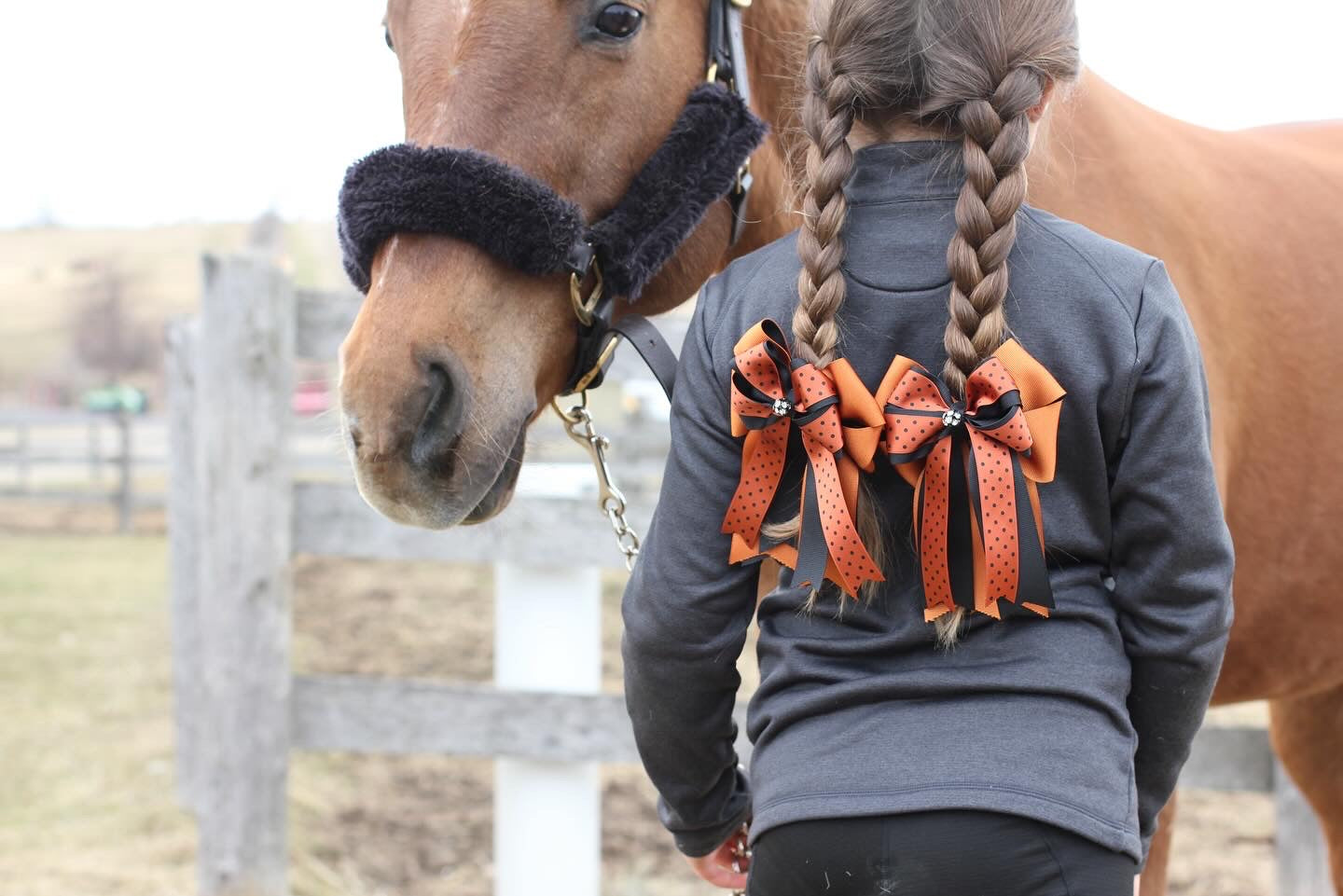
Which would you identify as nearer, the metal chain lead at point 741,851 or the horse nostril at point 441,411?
the horse nostril at point 441,411

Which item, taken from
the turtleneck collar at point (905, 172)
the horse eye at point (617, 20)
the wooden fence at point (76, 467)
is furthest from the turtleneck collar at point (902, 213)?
the wooden fence at point (76, 467)

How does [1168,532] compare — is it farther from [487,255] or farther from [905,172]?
[487,255]

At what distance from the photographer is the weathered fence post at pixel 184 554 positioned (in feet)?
15.0

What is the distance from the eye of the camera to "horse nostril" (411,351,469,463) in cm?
Result: 147

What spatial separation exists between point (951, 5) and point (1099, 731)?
2.40ft

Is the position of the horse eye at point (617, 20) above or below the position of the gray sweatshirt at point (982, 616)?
above

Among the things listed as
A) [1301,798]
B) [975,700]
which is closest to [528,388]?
[975,700]

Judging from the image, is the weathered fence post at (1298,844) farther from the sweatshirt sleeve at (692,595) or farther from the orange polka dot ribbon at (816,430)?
the orange polka dot ribbon at (816,430)

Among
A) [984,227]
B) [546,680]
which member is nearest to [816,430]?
[984,227]

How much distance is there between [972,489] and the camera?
1.13 metres

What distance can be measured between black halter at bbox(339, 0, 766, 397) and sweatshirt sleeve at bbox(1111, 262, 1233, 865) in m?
0.63

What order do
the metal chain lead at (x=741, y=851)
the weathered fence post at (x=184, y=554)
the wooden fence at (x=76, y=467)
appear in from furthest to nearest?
the wooden fence at (x=76, y=467)
the weathered fence post at (x=184, y=554)
the metal chain lead at (x=741, y=851)

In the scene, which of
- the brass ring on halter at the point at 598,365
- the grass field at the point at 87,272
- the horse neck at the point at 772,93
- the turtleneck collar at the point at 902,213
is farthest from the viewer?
the grass field at the point at 87,272

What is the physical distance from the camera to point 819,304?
1157mm
